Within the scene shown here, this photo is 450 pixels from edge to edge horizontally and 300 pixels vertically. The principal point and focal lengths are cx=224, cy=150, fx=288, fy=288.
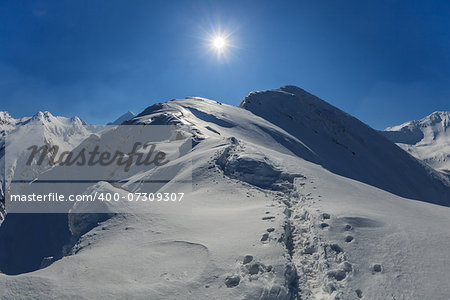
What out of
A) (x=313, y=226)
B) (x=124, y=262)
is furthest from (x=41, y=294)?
(x=313, y=226)

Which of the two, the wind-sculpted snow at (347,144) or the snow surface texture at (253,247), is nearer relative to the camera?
the snow surface texture at (253,247)

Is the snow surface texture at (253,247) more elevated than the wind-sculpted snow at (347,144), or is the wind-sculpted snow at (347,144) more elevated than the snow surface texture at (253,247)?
the wind-sculpted snow at (347,144)

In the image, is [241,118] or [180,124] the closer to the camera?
[180,124]

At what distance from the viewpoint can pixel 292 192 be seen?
13398mm

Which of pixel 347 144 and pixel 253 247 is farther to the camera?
pixel 347 144

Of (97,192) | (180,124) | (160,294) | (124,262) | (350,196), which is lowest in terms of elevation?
(160,294)

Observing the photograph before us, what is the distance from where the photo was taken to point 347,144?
2218 inches

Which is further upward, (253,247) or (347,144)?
(347,144)

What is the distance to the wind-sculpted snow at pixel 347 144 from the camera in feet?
159

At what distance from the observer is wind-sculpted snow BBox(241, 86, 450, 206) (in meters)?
48.4

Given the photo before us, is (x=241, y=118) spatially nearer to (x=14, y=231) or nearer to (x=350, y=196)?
(x=350, y=196)

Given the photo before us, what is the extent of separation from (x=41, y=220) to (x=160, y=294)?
43.4 m

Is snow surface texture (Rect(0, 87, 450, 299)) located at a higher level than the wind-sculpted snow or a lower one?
lower

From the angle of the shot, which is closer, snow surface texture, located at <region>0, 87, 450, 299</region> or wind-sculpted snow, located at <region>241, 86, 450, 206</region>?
snow surface texture, located at <region>0, 87, 450, 299</region>
